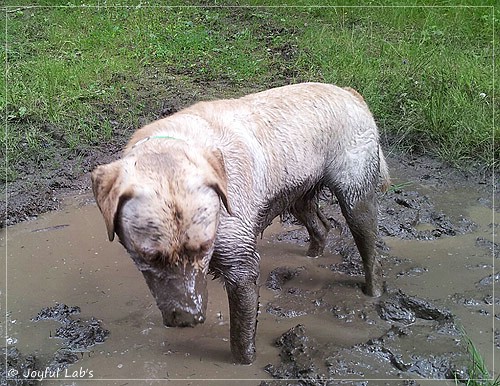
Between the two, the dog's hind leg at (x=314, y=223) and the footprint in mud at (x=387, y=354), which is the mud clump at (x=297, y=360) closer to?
Answer: the footprint in mud at (x=387, y=354)

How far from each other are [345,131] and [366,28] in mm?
5167

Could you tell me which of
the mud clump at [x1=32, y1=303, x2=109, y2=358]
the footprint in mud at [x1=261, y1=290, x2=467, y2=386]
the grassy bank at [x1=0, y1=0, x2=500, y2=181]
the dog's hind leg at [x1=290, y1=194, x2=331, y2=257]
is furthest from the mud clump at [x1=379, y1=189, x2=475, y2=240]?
the mud clump at [x1=32, y1=303, x2=109, y2=358]

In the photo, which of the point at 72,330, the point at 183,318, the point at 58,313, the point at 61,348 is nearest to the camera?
the point at 183,318

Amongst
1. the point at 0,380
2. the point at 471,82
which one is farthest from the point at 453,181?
the point at 0,380

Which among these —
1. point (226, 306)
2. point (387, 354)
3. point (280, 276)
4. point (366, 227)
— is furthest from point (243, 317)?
point (366, 227)

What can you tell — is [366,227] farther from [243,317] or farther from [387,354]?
[243,317]

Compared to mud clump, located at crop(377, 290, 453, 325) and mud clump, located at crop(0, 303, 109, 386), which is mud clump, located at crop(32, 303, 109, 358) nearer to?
mud clump, located at crop(0, 303, 109, 386)

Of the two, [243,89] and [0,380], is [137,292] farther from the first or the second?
[243,89]

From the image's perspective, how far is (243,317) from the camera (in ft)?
12.8

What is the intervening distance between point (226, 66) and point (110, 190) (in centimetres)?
567

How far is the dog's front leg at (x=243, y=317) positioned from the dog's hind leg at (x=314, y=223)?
1312 millimetres

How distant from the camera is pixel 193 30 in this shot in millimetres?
9609

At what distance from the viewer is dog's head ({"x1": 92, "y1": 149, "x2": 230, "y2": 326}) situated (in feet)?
9.72

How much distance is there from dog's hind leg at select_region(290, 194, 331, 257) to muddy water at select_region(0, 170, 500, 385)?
13cm
